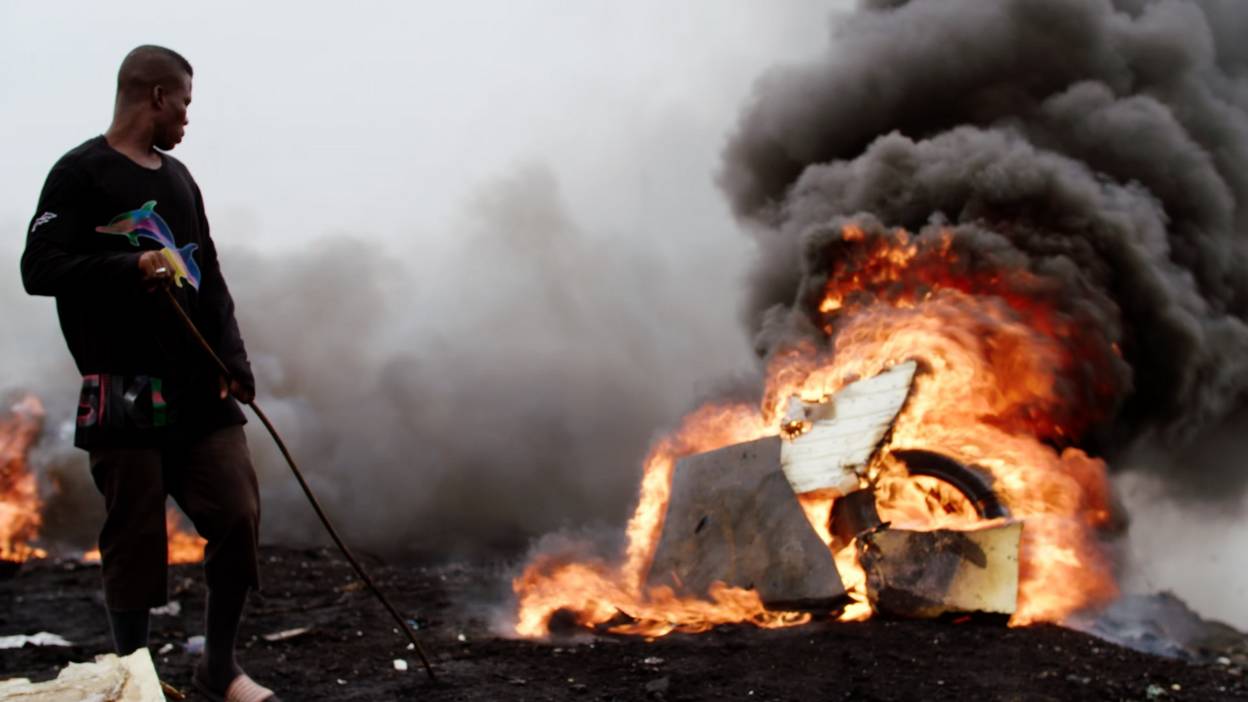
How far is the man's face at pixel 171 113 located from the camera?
122 inches

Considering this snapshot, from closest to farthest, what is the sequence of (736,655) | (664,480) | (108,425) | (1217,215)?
(108,425), (736,655), (664,480), (1217,215)

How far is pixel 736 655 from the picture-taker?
15.1ft

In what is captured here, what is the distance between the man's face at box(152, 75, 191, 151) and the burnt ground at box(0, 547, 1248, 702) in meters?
2.53

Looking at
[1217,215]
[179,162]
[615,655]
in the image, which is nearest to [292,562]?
[615,655]

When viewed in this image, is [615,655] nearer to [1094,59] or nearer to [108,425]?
[108,425]

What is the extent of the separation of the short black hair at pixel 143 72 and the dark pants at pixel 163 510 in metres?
1.21

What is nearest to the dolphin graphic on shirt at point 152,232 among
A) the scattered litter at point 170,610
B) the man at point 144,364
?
the man at point 144,364

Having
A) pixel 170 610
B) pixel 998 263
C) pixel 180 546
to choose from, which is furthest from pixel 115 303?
pixel 180 546

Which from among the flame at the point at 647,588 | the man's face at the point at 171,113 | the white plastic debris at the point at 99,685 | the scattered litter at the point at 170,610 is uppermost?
the man's face at the point at 171,113

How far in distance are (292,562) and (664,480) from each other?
4334 mm

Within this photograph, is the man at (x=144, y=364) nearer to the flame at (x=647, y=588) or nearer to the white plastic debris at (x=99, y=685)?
the white plastic debris at (x=99, y=685)

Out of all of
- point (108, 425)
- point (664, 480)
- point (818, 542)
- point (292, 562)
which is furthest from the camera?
point (292, 562)

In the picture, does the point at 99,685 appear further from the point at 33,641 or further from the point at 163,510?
the point at 33,641

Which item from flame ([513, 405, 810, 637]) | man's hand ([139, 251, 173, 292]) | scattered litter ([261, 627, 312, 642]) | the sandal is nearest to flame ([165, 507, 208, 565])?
scattered litter ([261, 627, 312, 642])
